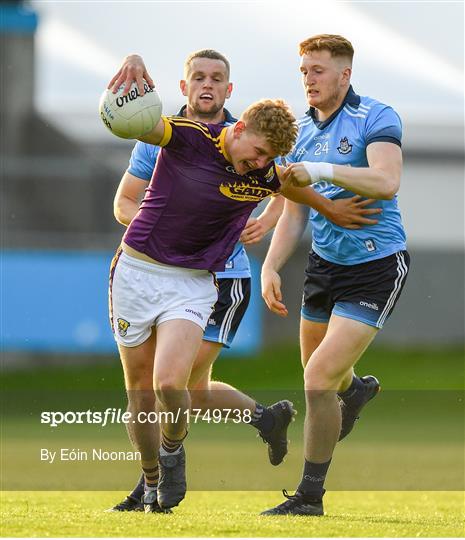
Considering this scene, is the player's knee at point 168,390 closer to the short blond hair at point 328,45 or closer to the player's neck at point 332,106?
the player's neck at point 332,106

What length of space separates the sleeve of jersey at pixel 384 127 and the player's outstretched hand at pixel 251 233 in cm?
81

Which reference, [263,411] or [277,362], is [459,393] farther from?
[263,411]

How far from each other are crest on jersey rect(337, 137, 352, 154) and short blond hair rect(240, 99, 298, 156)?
81cm

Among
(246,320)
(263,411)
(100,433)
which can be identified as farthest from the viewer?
(246,320)

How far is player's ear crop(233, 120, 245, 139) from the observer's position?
6316 mm

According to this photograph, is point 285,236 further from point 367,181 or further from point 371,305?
point 367,181

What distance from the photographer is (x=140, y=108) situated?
20.7 ft

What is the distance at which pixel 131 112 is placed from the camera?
6.28m

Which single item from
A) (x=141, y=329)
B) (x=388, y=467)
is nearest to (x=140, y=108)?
(x=141, y=329)

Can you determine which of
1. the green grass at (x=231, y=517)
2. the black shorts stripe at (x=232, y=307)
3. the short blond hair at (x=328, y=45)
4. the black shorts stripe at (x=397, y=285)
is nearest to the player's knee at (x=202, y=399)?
the black shorts stripe at (x=232, y=307)

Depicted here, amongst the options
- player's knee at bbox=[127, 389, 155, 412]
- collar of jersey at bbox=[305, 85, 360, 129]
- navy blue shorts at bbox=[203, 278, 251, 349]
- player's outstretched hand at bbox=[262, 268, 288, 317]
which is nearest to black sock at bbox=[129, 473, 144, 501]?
player's knee at bbox=[127, 389, 155, 412]

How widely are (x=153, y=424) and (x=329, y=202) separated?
1555mm

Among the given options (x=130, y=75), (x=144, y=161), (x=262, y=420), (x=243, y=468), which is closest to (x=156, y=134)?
(x=130, y=75)

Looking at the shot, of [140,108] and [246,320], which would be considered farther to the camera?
[246,320]
